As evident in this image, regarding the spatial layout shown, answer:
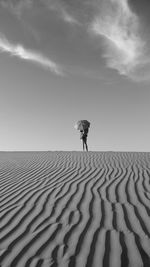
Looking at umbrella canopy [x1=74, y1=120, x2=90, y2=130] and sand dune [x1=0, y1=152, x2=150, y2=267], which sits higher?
umbrella canopy [x1=74, y1=120, x2=90, y2=130]

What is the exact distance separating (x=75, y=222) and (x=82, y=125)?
53.4 ft

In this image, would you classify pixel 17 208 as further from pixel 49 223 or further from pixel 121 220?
pixel 121 220

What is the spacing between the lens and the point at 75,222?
4.97 meters

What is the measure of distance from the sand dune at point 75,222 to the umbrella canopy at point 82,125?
495 inches

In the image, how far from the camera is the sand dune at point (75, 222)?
3.79 meters

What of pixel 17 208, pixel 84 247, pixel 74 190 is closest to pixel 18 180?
pixel 74 190

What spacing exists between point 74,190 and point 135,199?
5.06 ft

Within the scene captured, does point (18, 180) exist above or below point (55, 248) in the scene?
above

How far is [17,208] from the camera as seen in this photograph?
19.3ft

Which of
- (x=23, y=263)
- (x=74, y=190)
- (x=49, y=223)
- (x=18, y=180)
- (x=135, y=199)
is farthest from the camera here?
(x=18, y=180)

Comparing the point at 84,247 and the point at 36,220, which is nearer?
the point at 84,247

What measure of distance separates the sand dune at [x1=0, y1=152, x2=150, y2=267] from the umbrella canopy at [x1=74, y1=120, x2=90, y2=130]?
41.3 ft

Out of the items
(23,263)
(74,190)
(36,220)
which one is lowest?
(23,263)

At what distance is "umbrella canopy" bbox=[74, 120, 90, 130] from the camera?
21094mm
